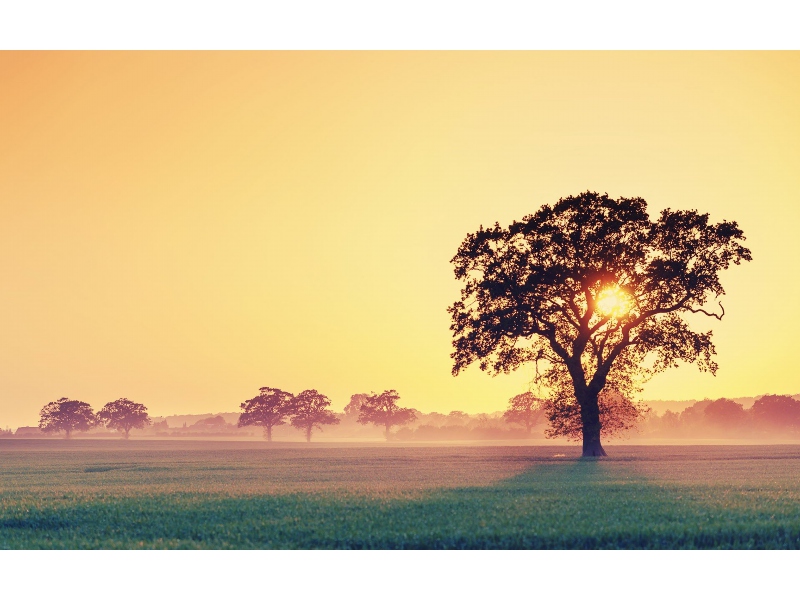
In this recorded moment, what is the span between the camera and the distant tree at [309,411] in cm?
19062

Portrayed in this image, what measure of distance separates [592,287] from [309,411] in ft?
472

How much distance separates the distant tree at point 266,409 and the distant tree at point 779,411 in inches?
4305

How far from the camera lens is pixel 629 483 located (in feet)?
103

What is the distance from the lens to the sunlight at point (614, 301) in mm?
53969

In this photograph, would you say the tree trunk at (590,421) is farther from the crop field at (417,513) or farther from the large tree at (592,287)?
the crop field at (417,513)

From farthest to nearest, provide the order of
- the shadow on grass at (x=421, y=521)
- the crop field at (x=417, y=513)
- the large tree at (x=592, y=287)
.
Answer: the large tree at (x=592, y=287), the crop field at (x=417, y=513), the shadow on grass at (x=421, y=521)

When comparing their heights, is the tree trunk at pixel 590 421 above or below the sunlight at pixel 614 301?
below

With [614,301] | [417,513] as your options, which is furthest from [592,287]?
[417,513]

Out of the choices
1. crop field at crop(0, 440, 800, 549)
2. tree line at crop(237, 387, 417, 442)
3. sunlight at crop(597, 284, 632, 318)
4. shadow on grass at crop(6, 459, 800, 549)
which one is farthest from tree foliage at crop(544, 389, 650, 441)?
tree line at crop(237, 387, 417, 442)

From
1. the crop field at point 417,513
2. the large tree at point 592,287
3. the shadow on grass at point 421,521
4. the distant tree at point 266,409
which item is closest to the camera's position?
the shadow on grass at point 421,521

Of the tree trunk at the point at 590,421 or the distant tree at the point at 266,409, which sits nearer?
the tree trunk at the point at 590,421

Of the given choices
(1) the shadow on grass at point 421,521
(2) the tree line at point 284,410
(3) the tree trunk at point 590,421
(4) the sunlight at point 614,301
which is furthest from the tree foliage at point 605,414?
(2) the tree line at point 284,410

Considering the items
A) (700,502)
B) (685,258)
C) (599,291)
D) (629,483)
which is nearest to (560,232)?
(599,291)

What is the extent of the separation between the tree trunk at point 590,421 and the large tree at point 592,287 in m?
0.07
